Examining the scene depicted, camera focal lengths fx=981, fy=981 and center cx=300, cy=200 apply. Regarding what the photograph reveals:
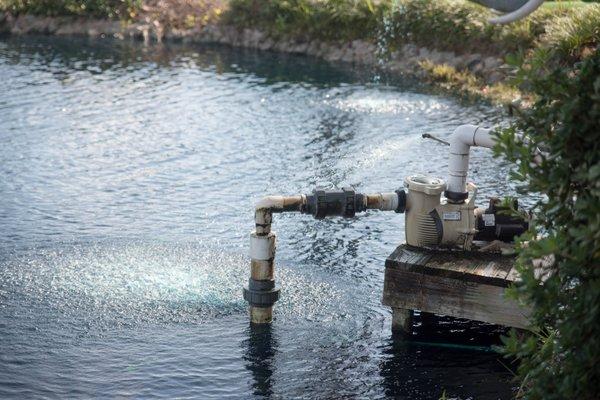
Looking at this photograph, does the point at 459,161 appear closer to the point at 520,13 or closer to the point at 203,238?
the point at 520,13

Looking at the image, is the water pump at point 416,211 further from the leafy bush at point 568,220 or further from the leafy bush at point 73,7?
the leafy bush at point 73,7

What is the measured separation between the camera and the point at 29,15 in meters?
36.8

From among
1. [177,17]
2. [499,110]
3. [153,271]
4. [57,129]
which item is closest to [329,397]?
[153,271]

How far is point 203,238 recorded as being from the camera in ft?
49.8

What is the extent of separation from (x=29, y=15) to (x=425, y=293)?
95.7 feet

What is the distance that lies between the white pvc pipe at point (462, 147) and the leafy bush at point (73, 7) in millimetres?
27342

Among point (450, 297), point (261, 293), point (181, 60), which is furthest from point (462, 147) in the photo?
point (181, 60)

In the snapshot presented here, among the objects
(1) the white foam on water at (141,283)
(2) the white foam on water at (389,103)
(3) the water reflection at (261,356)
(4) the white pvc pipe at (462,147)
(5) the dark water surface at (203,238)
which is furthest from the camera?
(2) the white foam on water at (389,103)

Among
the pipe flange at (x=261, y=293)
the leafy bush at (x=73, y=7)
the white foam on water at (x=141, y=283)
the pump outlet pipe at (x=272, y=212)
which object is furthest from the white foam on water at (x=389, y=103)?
the leafy bush at (x=73, y=7)

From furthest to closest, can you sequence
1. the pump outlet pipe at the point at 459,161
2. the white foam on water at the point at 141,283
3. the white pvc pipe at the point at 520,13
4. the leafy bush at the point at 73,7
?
the leafy bush at the point at 73,7
the white foam on water at the point at 141,283
the pump outlet pipe at the point at 459,161
the white pvc pipe at the point at 520,13

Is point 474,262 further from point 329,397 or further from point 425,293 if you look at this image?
point 329,397

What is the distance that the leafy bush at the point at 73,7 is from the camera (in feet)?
121

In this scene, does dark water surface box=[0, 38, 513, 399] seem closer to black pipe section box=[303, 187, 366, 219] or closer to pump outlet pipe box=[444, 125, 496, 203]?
black pipe section box=[303, 187, 366, 219]

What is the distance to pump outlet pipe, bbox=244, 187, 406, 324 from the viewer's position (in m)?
11.3
